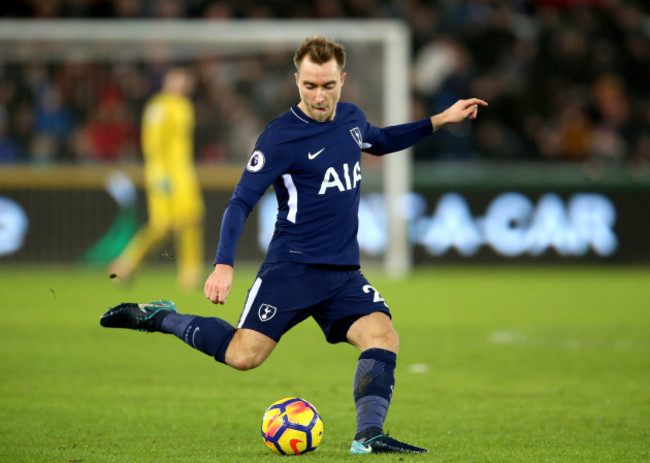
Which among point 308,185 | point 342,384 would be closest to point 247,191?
point 308,185

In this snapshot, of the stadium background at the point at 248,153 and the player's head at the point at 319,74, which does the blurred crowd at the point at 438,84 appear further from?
the player's head at the point at 319,74

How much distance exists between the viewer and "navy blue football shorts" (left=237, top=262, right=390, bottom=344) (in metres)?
→ 5.50

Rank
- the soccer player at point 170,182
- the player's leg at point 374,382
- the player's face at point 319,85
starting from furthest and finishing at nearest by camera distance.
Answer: the soccer player at point 170,182, the player's face at point 319,85, the player's leg at point 374,382

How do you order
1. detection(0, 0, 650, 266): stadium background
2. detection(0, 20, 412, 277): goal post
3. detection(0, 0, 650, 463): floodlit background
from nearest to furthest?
1. detection(0, 0, 650, 463): floodlit background
2. detection(0, 0, 650, 266): stadium background
3. detection(0, 20, 412, 277): goal post

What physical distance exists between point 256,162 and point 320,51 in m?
0.62

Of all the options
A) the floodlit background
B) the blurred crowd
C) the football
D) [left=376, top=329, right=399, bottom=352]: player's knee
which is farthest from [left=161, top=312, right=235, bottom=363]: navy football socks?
the blurred crowd

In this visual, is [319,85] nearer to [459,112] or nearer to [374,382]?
[459,112]

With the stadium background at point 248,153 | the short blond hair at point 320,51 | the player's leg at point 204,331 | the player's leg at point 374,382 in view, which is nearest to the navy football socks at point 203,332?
the player's leg at point 204,331

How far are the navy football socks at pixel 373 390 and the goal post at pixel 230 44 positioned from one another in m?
11.1

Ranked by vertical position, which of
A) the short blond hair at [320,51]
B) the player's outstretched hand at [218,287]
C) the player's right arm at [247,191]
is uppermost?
the short blond hair at [320,51]

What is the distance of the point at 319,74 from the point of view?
17.5 feet

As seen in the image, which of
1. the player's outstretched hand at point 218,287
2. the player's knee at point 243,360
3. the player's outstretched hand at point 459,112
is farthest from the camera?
the player's outstretched hand at point 459,112

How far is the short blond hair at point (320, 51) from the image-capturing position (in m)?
5.34

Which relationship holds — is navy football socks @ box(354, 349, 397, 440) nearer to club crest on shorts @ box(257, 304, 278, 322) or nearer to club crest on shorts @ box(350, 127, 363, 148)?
club crest on shorts @ box(257, 304, 278, 322)
